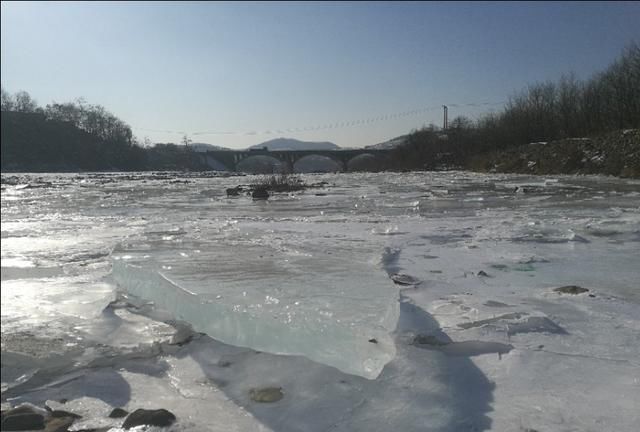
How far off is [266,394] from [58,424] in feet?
2.21

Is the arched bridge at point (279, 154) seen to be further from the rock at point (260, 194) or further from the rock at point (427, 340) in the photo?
the rock at point (427, 340)

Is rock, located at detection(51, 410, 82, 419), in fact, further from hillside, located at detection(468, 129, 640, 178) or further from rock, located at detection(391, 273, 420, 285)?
hillside, located at detection(468, 129, 640, 178)

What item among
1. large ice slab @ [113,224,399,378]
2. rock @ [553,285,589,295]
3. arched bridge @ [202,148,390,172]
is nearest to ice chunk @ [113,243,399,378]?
large ice slab @ [113,224,399,378]

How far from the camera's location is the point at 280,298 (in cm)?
271

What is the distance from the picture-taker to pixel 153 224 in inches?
270

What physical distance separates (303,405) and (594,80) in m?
40.9

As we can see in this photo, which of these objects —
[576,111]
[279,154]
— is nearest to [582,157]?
[576,111]

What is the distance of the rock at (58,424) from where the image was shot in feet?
4.65

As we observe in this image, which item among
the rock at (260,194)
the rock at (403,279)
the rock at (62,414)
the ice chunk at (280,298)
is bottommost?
the rock at (403,279)

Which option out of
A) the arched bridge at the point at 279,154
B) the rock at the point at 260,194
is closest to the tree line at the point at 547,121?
the arched bridge at the point at 279,154

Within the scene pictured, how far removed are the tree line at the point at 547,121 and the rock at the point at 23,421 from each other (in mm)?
31922

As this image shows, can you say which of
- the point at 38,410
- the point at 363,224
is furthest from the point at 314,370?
the point at 363,224

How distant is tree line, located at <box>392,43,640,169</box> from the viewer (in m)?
29.4

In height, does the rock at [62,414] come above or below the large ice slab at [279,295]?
below
